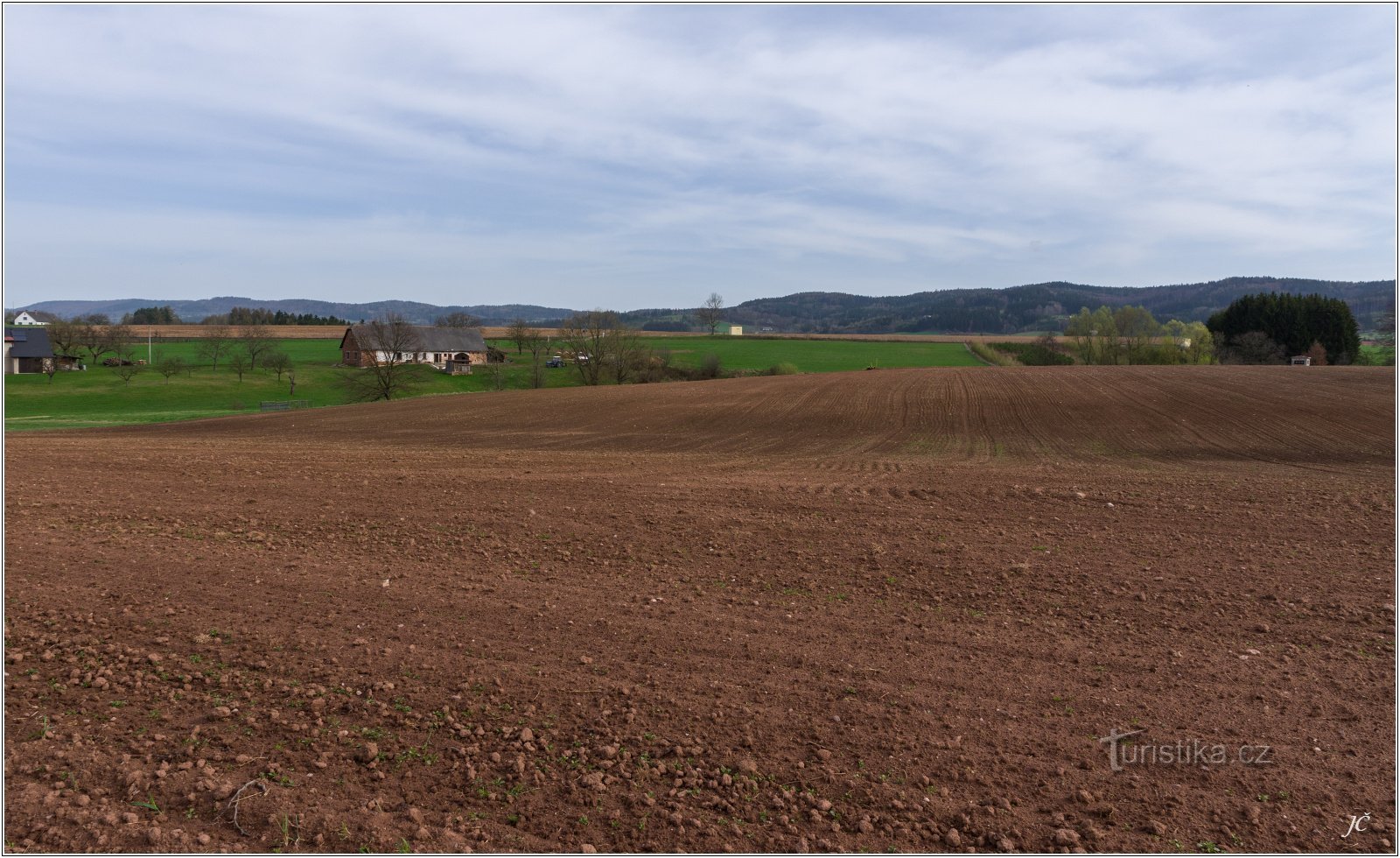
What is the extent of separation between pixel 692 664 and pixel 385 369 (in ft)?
185

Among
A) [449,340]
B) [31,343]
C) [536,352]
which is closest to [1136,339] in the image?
[536,352]

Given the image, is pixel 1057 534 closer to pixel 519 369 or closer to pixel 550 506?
pixel 550 506

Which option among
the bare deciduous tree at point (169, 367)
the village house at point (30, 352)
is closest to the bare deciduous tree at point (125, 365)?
the bare deciduous tree at point (169, 367)

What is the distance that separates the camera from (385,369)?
58531 millimetres

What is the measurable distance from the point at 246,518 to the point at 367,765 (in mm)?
7133

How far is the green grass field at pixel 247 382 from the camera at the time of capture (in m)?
48.7

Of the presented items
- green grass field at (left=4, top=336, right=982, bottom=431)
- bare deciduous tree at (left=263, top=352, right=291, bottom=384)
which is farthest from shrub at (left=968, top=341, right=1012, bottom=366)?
bare deciduous tree at (left=263, top=352, right=291, bottom=384)

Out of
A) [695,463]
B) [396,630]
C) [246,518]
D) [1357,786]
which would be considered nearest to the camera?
[1357,786]

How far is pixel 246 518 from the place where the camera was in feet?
36.4

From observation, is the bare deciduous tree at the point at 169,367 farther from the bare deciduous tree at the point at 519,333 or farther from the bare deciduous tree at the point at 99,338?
the bare deciduous tree at the point at 519,333

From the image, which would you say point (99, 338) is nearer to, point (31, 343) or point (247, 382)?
point (31, 343)

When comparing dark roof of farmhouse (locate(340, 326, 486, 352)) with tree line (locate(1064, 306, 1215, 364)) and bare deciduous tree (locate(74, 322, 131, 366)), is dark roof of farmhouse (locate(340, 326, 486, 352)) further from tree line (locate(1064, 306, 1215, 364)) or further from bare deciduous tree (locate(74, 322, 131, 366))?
tree line (locate(1064, 306, 1215, 364))

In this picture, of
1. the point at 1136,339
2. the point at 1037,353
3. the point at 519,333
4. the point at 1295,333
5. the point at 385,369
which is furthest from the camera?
the point at 1037,353

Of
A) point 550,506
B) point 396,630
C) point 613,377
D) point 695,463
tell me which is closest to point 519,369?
point 613,377
